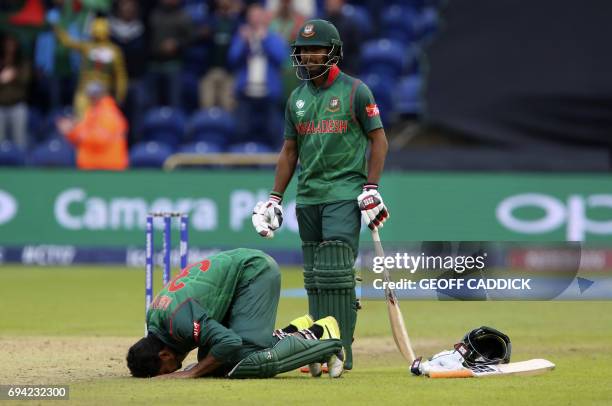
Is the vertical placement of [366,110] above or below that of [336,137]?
above

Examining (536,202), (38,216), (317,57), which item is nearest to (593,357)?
(317,57)

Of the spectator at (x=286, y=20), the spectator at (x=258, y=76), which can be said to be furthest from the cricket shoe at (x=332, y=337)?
the spectator at (x=286, y=20)

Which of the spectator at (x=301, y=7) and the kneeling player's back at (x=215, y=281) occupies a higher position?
the spectator at (x=301, y=7)

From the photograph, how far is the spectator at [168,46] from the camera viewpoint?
68.9 ft

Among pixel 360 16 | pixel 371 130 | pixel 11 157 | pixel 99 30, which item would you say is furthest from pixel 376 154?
pixel 360 16

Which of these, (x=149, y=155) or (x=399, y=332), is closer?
(x=399, y=332)

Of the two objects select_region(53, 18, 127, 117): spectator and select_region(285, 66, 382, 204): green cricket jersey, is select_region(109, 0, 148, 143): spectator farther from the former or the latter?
select_region(285, 66, 382, 204): green cricket jersey

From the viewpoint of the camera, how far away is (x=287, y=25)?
20.4m

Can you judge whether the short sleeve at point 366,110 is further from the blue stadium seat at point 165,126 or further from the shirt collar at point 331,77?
the blue stadium seat at point 165,126

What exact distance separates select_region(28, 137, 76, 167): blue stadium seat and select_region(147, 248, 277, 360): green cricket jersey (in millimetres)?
11771

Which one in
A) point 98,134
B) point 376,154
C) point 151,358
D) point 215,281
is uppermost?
point 376,154

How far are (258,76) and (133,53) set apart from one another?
100 inches

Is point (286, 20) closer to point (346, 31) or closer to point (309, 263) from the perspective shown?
point (346, 31)

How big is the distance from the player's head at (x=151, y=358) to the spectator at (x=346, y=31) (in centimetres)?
1175
